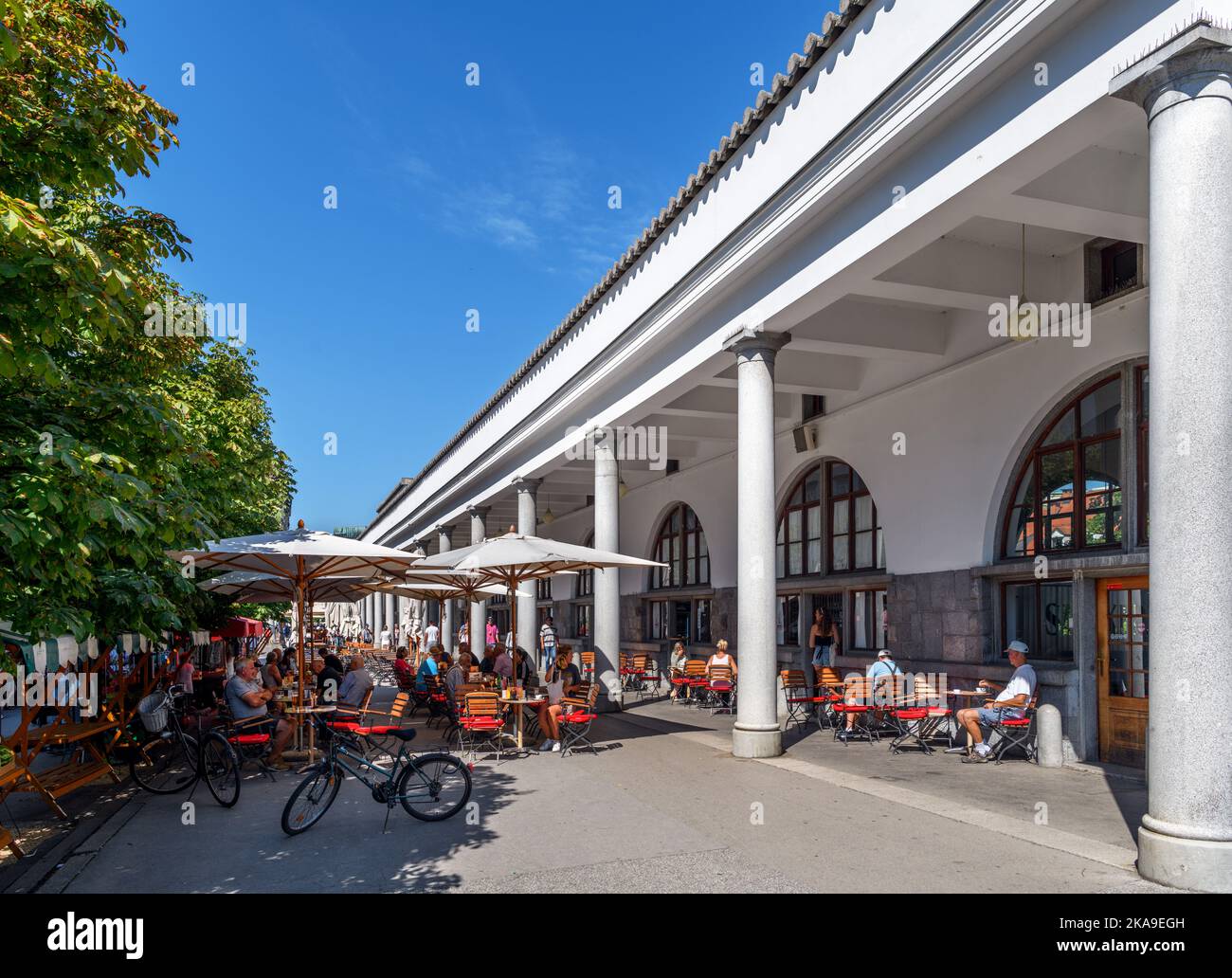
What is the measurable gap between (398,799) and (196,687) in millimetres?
8756

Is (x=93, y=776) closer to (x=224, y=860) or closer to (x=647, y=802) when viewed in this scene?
(x=224, y=860)

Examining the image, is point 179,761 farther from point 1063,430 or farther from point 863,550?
point 1063,430

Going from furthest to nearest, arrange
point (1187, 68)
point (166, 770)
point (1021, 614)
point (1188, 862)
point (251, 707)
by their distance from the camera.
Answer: point (1021, 614)
point (251, 707)
point (166, 770)
point (1187, 68)
point (1188, 862)

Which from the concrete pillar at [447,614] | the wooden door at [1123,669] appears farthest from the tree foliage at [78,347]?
the concrete pillar at [447,614]

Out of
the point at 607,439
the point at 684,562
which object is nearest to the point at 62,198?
the point at 607,439

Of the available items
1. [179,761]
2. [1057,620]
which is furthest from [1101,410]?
[179,761]

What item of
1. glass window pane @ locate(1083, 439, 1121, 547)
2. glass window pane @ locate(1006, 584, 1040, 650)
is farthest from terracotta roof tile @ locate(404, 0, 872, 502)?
glass window pane @ locate(1006, 584, 1040, 650)

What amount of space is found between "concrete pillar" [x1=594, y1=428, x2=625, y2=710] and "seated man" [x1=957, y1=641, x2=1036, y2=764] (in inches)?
273

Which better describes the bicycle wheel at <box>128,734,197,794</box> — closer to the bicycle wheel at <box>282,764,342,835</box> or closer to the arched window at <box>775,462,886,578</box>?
the bicycle wheel at <box>282,764,342,835</box>

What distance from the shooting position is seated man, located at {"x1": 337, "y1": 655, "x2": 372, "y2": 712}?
11.7 metres

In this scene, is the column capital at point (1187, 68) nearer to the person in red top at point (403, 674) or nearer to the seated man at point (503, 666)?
the seated man at point (503, 666)

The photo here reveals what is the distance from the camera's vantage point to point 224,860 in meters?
6.97

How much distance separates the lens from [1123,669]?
1048 centimetres

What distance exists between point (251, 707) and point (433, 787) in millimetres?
3702
